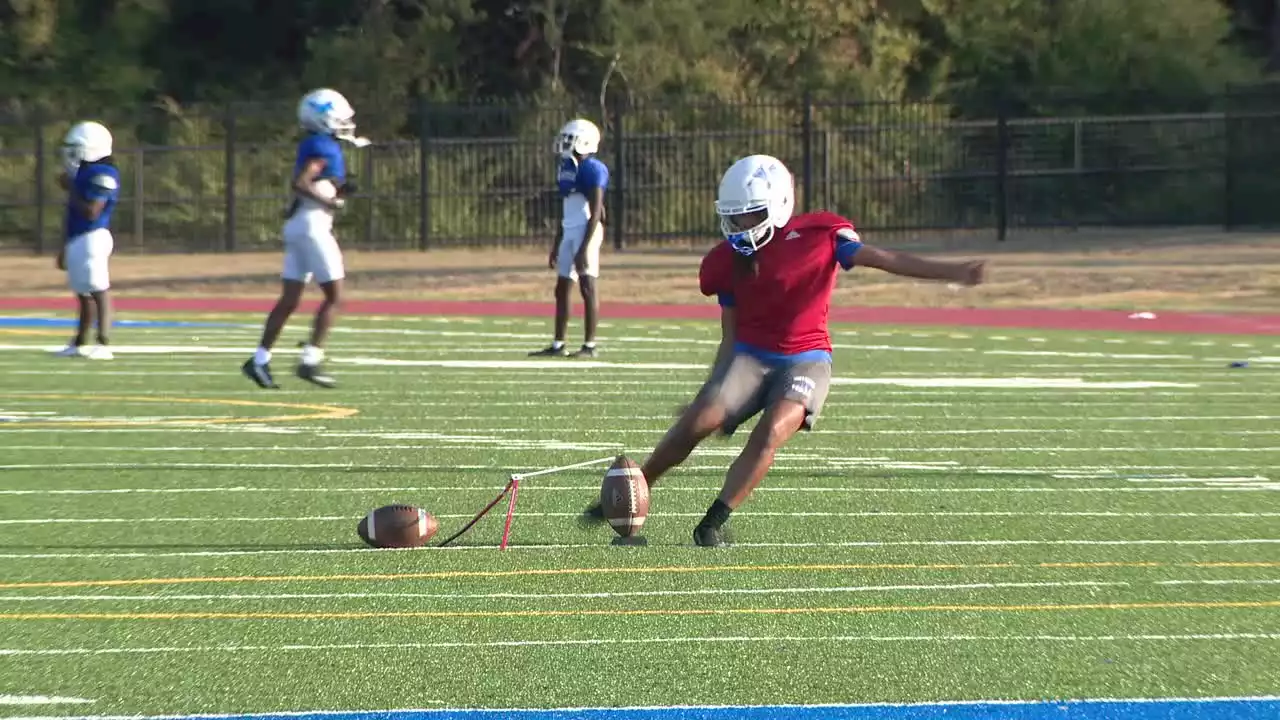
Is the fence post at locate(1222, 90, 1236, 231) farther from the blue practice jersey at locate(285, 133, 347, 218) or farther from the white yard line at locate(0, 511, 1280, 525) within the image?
the white yard line at locate(0, 511, 1280, 525)

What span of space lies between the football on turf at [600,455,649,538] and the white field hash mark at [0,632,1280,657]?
1.78 metres

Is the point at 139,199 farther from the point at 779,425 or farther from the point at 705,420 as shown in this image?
the point at 779,425

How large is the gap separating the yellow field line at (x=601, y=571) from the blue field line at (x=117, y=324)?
50.7 feet

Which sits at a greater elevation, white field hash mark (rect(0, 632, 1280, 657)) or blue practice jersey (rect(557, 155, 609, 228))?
blue practice jersey (rect(557, 155, 609, 228))

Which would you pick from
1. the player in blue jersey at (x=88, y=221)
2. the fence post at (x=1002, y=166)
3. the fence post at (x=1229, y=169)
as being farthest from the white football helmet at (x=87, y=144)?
the fence post at (x=1229, y=169)

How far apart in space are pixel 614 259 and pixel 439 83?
13.8 m

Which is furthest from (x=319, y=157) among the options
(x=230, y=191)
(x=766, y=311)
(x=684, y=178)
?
(x=684, y=178)

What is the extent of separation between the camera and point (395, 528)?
9.33 meters

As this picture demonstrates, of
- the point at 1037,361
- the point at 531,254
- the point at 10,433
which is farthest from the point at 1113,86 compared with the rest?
the point at 10,433

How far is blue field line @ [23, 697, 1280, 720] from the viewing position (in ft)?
21.5

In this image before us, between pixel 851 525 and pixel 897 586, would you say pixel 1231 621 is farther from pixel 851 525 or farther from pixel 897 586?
pixel 851 525

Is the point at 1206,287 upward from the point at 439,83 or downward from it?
downward

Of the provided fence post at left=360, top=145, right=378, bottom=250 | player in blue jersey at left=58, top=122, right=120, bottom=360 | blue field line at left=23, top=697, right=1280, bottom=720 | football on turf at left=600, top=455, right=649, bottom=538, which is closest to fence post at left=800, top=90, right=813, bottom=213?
fence post at left=360, top=145, right=378, bottom=250

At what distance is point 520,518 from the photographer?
10242mm
